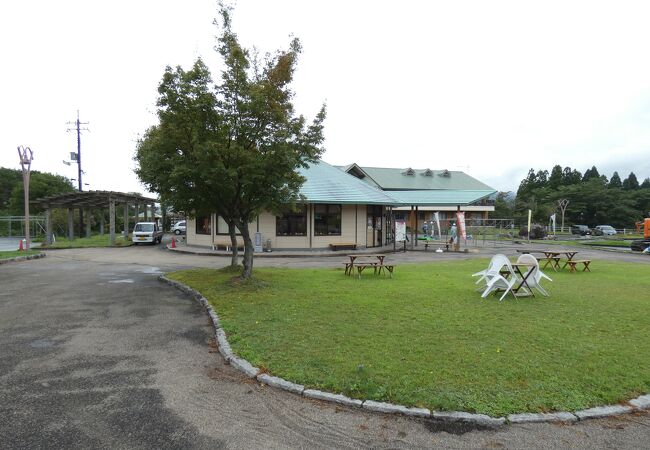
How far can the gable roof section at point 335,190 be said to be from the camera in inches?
904

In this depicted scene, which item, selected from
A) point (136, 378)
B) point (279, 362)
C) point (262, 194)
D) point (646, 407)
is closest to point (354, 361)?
point (279, 362)

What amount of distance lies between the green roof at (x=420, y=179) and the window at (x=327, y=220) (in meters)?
30.7

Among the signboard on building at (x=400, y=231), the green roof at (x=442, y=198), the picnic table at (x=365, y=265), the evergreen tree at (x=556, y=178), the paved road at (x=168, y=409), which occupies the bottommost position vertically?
the paved road at (x=168, y=409)

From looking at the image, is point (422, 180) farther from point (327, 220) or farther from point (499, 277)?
point (499, 277)

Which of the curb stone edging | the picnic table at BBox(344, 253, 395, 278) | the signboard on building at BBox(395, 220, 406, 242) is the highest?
the signboard on building at BBox(395, 220, 406, 242)

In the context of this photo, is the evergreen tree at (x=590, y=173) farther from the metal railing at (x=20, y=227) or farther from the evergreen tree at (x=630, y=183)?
the metal railing at (x=20, y=227)

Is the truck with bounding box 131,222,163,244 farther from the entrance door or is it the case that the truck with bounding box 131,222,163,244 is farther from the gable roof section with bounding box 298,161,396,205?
the entrance door

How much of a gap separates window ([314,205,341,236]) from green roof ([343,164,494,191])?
30730 mm

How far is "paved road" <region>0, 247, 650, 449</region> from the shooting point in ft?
10.8

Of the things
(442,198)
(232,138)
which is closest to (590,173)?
(442,198)

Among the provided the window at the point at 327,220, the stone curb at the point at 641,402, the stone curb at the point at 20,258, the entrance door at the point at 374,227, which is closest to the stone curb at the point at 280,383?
the stone curb at the point at 641,402

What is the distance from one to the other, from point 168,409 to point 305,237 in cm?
1924

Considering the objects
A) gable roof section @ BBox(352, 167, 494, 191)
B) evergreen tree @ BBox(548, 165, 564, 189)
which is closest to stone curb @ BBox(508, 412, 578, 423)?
gable roof section @ BBox(352, 167, 494, 191)

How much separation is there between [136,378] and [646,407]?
544cm
